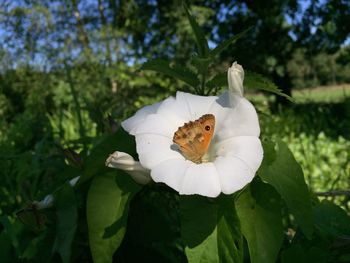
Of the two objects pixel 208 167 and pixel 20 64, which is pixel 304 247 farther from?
pixel 20 64

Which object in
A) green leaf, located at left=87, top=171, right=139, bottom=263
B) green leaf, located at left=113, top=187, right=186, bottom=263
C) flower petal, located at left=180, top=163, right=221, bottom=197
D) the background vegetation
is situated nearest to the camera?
flower petal, located at left=180, top=163, right=221, bottom=197

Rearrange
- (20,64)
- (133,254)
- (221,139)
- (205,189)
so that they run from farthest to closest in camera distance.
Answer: (20,64) < (133,254) < (221,139) < (205,189)

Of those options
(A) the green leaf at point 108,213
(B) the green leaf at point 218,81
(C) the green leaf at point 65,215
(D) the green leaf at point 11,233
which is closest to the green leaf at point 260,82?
(B) the green leaf at point 218,81

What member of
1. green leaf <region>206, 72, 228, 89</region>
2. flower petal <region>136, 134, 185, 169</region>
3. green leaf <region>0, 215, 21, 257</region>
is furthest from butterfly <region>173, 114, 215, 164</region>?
green leaf <region>0, 215, 21, 257</region>

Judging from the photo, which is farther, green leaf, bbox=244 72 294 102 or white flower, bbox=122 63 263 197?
green leaf, bbox=244 72 294 102

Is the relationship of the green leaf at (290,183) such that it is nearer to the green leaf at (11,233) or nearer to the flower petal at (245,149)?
the flower petal at (245,149)

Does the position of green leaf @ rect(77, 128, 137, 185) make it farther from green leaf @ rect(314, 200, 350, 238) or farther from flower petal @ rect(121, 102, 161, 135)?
green leaf @ rect(314, 200, 350, 238)

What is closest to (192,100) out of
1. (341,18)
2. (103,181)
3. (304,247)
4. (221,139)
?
(221,139)
